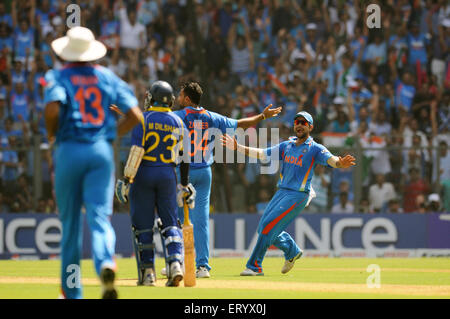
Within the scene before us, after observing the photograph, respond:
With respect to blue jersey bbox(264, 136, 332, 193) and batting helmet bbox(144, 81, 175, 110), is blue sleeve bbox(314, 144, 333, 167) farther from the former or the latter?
batting helmet bbox(144, 81, 175, 110)

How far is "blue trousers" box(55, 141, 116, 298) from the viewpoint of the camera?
29.6ft

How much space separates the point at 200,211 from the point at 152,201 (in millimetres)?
2494

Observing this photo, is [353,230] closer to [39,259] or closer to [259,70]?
[259,70]

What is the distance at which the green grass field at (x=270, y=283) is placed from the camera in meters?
10.7

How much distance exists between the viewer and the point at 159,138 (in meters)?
11.4

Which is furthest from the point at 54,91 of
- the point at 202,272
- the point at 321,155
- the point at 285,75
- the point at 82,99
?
the point at 285,75

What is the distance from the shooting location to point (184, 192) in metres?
11.9

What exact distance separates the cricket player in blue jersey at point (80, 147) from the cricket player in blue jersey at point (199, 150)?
13.8 feet

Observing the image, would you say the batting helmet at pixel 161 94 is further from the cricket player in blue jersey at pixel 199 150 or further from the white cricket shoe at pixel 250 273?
the white cricket shoe at pixel 250 273

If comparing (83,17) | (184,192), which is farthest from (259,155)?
(83,17)

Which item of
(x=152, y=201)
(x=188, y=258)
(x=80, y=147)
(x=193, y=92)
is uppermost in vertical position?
(x=193, y=92)

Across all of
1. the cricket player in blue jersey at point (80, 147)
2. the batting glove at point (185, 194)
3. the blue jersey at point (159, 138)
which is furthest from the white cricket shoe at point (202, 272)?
the cricket player in blue jersey at point (80, 147)

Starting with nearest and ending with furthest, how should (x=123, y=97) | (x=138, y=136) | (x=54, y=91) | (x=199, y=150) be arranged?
(x=54, y=91) < (x=123, y=97) < (x=138, y=136) < (x=199, y=150)

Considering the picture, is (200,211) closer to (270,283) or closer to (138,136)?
(270,283)
